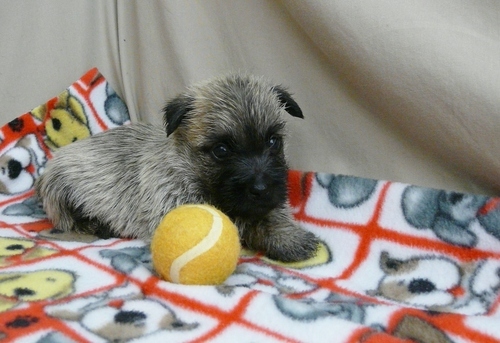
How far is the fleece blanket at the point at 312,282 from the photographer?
1599 mm

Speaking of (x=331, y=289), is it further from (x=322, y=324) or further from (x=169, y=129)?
(x=169, y=129)

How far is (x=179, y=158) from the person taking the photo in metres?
2.51

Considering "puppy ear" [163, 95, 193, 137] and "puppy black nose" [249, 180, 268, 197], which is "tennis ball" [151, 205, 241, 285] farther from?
"puppy ear" [163, 95, 193, 137]

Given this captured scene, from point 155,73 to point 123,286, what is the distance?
1.69 m

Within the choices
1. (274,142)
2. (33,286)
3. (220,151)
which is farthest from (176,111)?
(33,286)

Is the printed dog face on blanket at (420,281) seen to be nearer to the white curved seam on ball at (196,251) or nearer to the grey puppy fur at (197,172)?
the grey puppy fur at (197,172)

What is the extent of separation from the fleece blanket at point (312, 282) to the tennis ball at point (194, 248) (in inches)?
3.4

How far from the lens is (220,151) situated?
2355 mm

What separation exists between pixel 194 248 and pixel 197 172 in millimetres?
658

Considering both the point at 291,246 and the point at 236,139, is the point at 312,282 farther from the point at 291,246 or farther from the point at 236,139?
the point at 236,139

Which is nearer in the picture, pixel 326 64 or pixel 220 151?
pixel 220 151

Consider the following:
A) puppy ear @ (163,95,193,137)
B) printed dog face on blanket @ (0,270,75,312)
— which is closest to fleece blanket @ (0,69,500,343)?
printed dog face on blanket @ (0,270,75,312)

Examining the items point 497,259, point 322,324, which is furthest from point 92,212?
point 497,259

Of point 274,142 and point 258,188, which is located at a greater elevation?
point 274,142
